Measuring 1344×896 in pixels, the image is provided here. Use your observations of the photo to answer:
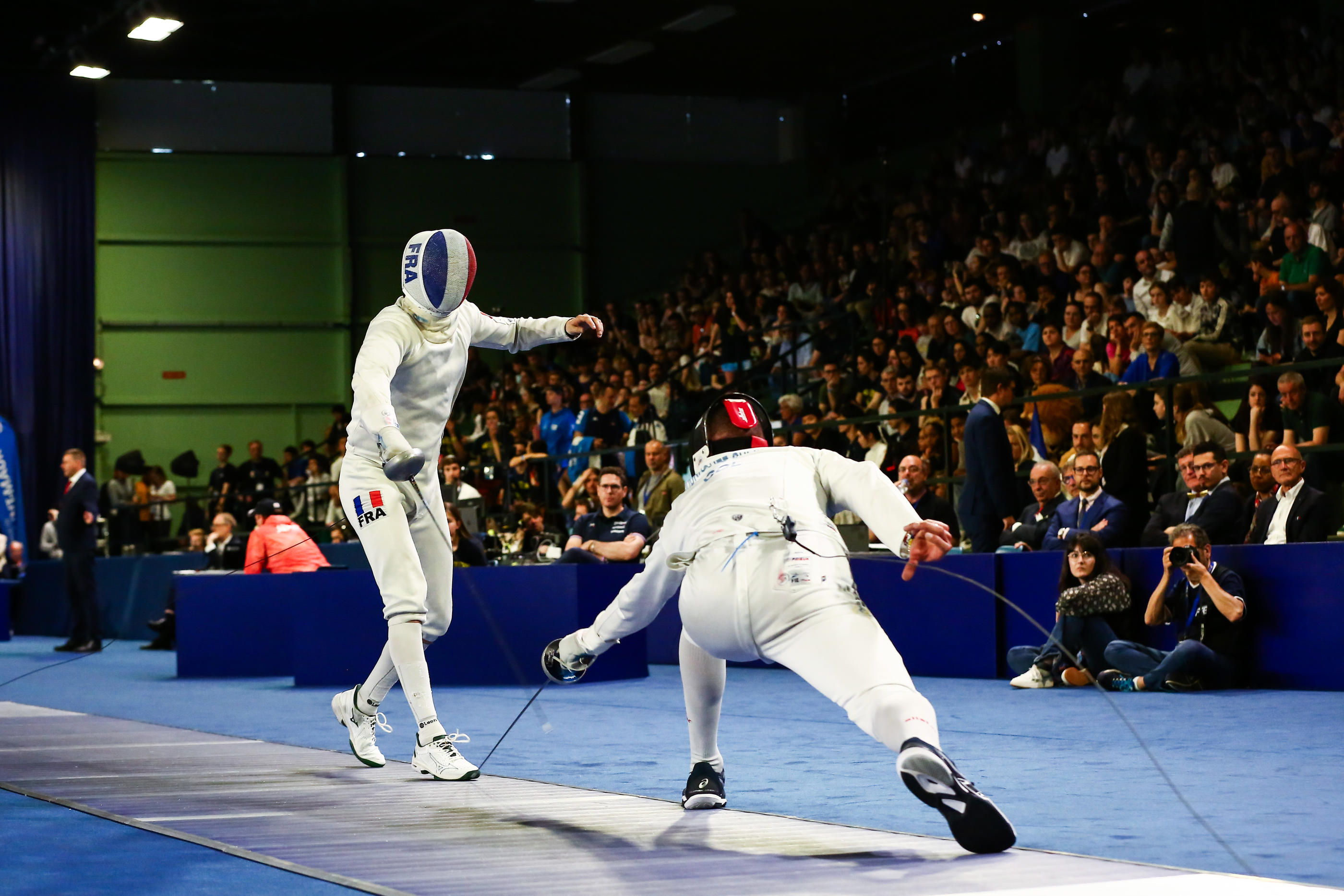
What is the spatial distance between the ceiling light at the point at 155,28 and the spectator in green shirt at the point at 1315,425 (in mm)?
12854

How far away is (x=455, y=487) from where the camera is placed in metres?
13.3

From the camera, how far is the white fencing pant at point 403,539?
16.8 ft

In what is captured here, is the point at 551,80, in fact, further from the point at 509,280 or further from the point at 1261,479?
the point at 1261,479

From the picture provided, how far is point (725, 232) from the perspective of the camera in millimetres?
22578

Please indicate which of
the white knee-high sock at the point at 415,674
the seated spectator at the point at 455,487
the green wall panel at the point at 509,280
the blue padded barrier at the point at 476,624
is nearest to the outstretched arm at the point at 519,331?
the white knee-high sock at the point at 415,674

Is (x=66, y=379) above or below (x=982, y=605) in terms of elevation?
above

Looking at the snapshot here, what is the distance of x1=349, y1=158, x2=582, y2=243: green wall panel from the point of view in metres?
21.8

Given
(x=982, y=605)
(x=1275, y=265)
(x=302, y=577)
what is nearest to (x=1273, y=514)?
(x=982, y=605)

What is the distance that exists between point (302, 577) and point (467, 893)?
696 cm

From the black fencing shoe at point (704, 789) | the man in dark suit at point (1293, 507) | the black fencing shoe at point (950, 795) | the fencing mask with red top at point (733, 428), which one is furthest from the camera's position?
the man in dark suit at point (1293, 507)

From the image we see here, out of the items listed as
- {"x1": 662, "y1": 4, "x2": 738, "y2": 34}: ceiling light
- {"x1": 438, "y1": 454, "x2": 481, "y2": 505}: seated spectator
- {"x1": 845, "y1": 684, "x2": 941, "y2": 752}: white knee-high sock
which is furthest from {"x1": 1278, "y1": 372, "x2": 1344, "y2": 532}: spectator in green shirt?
{"x1": 662, "y1": 4, "x2": 738, "y2": 34}: ceiling light

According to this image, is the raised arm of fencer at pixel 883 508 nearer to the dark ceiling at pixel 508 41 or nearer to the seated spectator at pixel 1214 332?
the seated spectator at pixel 1214 332

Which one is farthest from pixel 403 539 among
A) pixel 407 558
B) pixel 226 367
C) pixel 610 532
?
pixel 226 367

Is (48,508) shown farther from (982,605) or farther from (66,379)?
(982,605)
